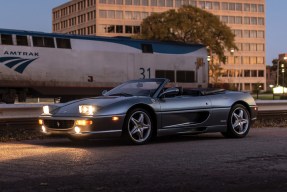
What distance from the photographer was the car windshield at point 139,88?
393 inches

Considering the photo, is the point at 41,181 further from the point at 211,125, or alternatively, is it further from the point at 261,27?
the point at 261,27

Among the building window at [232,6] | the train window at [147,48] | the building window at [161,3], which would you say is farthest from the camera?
the building window at [232,6]

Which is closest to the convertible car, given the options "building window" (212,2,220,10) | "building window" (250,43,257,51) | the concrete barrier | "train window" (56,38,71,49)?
the concrete barrier

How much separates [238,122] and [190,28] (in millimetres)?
63582

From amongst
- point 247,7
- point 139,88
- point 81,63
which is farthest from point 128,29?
A: point 139,88

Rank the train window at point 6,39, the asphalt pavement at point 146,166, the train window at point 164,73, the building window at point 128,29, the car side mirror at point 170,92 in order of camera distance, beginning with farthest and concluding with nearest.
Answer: the building window at point 128,29, the train window at point 164,73, the train window at point 6,39, the car side mirror at point 170,92, the asphalt pavement at point 146,166

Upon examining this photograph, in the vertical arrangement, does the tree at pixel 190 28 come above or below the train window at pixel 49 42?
above

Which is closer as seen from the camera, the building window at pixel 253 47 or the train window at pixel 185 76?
the train window at pixel 185 76

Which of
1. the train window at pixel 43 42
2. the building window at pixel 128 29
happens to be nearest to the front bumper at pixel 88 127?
the train window at pixel 43 42

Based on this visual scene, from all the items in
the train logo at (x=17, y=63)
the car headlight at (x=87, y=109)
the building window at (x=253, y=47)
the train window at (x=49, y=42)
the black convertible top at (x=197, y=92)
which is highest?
the building window at (x=253, y=47)

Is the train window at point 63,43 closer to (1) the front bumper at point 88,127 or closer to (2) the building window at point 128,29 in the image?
(1) the front bumper at point 88,127

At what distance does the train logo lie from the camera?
2337 cm

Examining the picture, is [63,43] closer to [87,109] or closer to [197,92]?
[197,92]

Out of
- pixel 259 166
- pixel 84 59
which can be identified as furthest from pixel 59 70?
pixel 259 166
